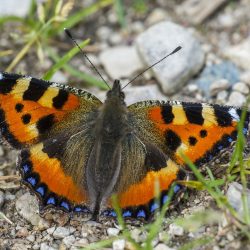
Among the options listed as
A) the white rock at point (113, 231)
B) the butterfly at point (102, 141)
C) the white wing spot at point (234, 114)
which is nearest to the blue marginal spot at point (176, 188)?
the butterfly at point (102, 141)

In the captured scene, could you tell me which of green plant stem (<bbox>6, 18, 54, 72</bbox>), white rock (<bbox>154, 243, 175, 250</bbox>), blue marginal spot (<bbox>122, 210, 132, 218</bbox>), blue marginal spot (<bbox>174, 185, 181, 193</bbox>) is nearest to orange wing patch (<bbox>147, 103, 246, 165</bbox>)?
blue marginal spot (<bbox>174, 185, 181, 193</bbox>)

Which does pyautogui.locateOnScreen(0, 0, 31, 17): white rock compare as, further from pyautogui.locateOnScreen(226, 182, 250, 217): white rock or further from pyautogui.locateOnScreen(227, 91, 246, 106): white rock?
pyautogui.locateOnScreen(226, 182, 250, 217): white rock

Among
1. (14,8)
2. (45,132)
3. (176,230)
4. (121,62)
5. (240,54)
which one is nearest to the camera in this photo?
(176,230)

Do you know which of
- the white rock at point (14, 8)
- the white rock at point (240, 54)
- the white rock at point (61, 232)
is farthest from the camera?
the white rock at point (14, 8)

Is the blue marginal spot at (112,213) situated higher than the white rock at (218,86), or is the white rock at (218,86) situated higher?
the white rock at (218,86)

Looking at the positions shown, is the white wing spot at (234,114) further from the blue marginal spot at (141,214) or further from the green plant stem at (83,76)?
the green plant stem at (83,76)

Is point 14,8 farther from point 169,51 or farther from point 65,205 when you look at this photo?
point 65,205

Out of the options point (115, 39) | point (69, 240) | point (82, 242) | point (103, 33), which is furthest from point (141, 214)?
point (103, 33)
